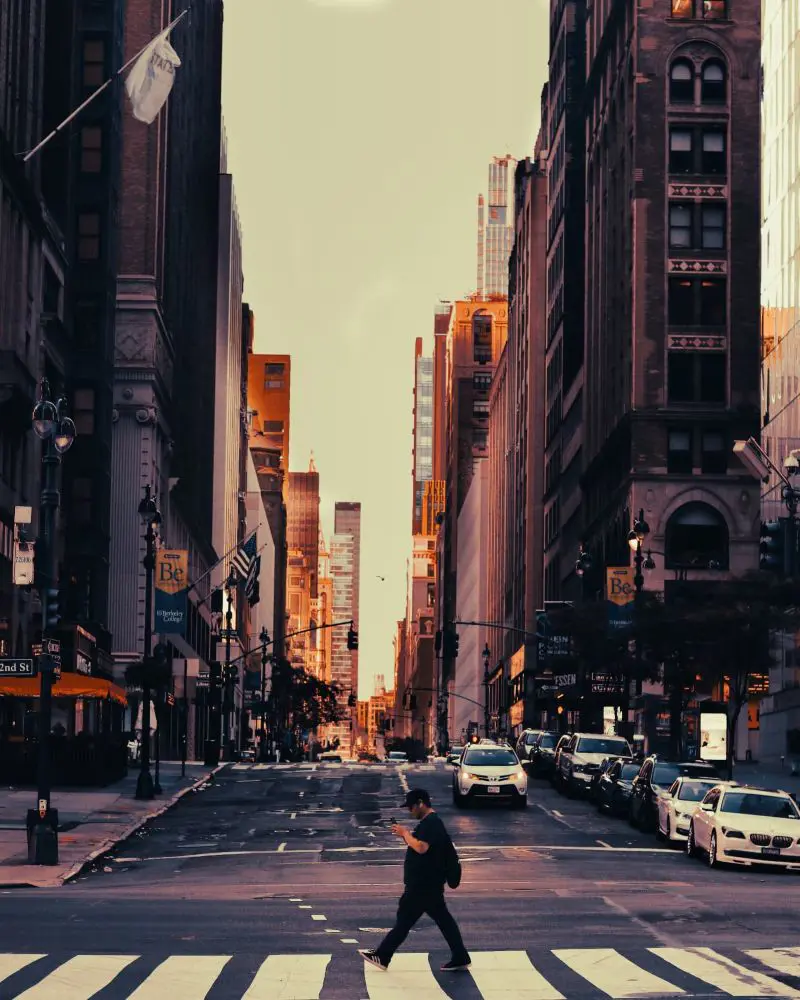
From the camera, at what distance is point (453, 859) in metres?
19.1

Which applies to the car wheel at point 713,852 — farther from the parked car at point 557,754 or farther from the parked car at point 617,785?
the parked car at point 557,754

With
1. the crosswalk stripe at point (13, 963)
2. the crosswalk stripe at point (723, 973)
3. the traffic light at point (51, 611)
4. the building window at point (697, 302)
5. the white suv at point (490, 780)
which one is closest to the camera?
the crosswalk stripe at point (723, 973)

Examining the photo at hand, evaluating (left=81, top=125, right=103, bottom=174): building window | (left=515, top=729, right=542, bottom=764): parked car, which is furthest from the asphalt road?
(left=81, top=125, right=103, bottom=174): building window

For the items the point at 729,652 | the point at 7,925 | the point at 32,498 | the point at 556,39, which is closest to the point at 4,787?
the point at 32,498

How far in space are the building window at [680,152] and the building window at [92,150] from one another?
98.2 feet

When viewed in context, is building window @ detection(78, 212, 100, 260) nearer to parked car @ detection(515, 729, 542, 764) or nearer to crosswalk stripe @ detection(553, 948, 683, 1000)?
parked car @ detection(515, 729, 542, 764)

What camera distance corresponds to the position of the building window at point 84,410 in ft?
296

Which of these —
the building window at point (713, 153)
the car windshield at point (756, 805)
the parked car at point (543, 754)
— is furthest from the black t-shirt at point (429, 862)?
the building window at point (713, 153)

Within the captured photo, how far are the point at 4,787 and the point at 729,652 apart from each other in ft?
78.8

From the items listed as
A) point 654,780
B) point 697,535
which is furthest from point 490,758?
point 697,535

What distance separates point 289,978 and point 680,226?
85.6 metres

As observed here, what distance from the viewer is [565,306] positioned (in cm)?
13838

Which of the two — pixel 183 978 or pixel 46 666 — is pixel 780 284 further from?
pixel 183 978

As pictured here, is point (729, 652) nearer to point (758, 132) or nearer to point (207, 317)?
point (758, 132)
